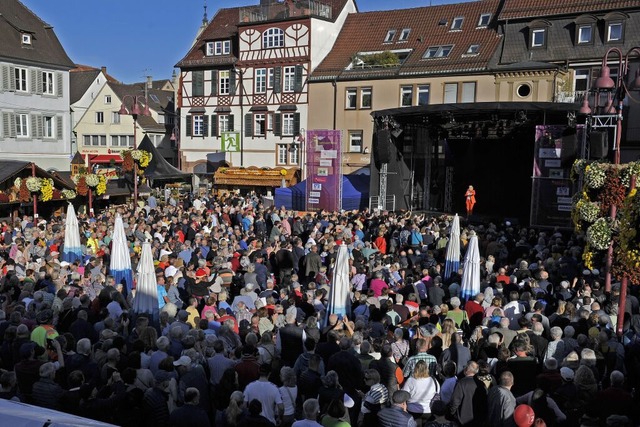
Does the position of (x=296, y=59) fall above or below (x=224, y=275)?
above

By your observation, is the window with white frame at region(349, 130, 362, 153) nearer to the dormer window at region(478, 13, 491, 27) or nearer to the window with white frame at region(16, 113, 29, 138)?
the dormer window at region(478, 13, 491, 27)

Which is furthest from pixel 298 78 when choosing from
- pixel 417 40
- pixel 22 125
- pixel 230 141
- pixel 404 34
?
pixel 22 125

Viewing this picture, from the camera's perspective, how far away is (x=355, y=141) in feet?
110

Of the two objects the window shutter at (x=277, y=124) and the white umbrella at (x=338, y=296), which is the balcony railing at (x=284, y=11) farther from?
the white umbrella at (x=338, y=296)

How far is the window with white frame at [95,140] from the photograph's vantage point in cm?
4747

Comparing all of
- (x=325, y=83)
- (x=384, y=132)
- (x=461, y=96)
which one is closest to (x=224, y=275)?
(x=384, y=132)

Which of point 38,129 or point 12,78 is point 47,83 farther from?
point 38,129

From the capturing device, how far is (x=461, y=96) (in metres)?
30.2

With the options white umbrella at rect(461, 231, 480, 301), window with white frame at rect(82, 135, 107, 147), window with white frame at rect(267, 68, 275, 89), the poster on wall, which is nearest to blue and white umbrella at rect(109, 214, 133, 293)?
white umbrella at rect(461, 231, 480, 301)

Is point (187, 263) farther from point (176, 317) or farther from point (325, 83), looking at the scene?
point (325, 83)

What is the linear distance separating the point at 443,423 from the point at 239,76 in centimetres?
3349

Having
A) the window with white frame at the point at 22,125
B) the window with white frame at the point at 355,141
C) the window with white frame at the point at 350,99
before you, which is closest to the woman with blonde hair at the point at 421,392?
the window with white frame at the point at 355,141

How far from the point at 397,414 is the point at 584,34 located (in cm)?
2669

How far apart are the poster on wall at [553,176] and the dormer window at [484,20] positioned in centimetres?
1320
